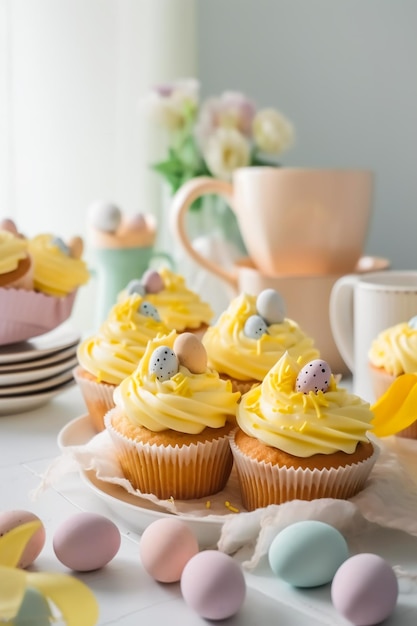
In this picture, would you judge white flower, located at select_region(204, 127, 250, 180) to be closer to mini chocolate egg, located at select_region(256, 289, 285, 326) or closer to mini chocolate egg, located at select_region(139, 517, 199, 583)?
mini chocolate egg, located at select_region(256, 289, 285, 326)

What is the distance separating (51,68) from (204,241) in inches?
20.3

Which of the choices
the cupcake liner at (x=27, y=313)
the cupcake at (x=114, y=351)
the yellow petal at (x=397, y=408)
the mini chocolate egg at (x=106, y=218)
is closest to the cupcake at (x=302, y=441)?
the yellow petal at (x=397, y=408)

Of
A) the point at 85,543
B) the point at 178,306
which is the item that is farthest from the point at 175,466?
the point at 178,306

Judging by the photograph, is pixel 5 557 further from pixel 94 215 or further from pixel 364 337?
pixel 94 215

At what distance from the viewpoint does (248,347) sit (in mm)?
940

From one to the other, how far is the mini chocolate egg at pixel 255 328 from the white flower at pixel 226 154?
743mm

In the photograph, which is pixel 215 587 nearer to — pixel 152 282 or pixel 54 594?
pixel 54 594

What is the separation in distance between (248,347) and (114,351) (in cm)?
16

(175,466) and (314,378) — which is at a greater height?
(314,378)

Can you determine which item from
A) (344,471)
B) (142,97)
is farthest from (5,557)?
Answer: (142,97)

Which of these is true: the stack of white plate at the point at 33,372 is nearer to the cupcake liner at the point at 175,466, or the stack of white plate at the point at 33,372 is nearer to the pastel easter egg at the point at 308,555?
the cupcake liner at the point at 175,466

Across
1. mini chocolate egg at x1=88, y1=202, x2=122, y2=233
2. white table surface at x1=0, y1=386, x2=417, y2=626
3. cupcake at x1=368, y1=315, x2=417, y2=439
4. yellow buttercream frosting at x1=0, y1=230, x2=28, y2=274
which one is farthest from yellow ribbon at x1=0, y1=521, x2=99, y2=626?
mini chocolate egg at x1=88, y1=202, x2=122, y2=233

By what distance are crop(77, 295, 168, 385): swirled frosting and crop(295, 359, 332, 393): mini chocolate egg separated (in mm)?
260

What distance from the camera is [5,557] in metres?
0.61
